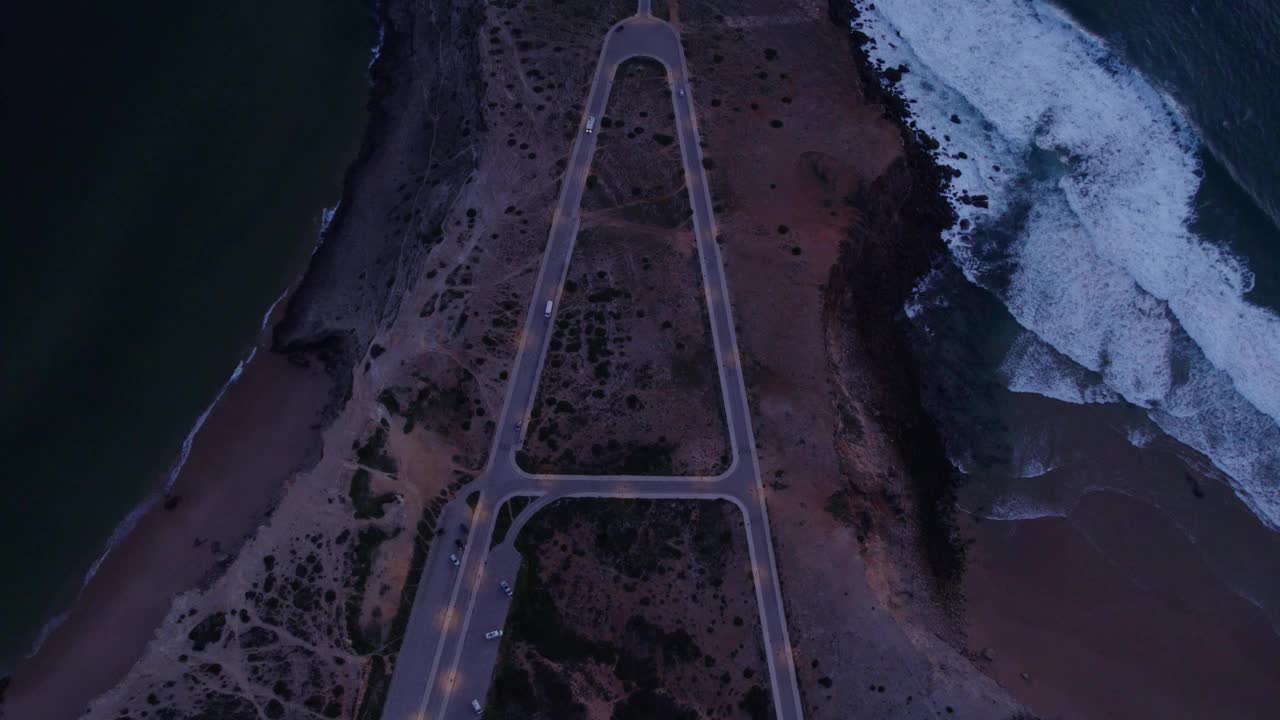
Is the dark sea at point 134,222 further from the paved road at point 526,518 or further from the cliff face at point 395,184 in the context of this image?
the paved road at point 526,518

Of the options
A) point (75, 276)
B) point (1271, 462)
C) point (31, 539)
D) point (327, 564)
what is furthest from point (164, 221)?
point (1271, 462)

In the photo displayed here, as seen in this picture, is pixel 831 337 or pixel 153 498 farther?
pixel 831 337

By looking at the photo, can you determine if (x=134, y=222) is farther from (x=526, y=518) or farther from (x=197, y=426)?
(x=526, y=518)

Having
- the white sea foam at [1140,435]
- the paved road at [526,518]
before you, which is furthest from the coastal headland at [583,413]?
the white sea foam at [1140,435]

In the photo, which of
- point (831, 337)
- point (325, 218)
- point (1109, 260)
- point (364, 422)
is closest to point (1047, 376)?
point (1109, 260)

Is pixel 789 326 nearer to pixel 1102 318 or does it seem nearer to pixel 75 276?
pixel 1102 318
